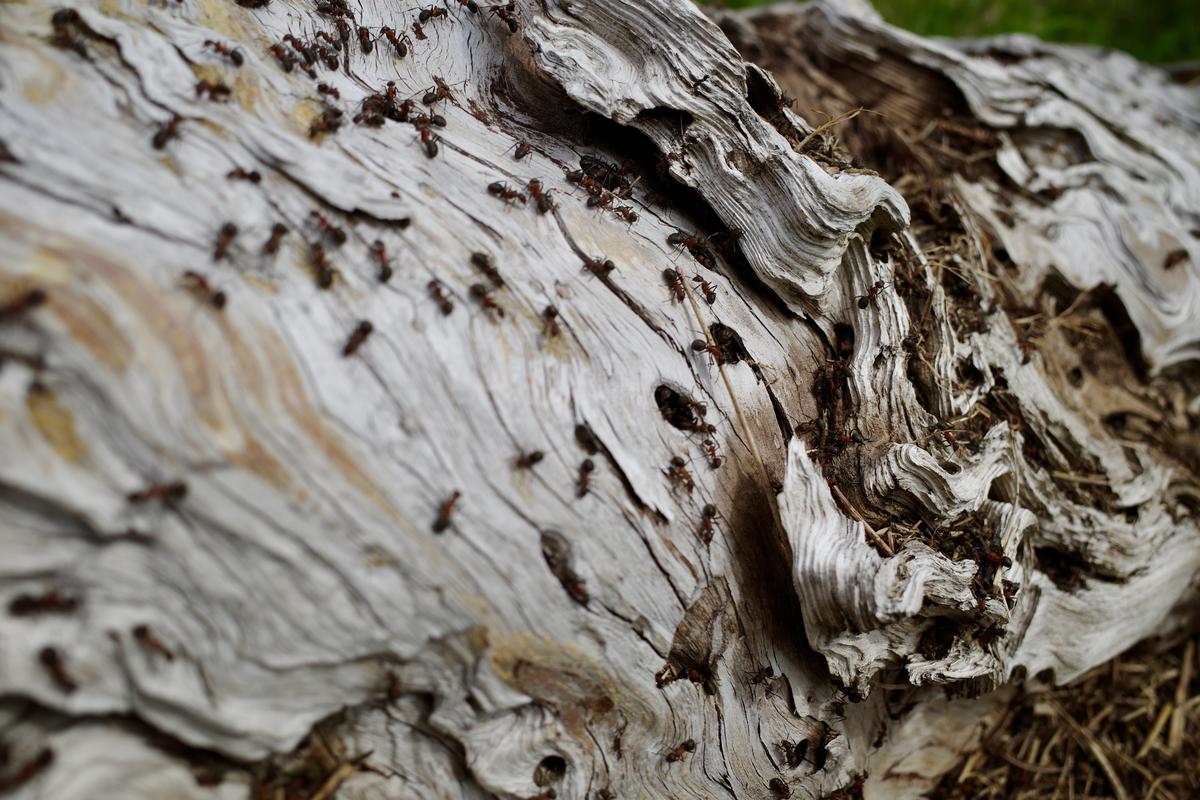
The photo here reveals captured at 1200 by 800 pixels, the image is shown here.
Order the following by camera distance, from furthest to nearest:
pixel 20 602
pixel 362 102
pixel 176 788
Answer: pixel 362 102 → pixel 176 788 → pixel 20 602

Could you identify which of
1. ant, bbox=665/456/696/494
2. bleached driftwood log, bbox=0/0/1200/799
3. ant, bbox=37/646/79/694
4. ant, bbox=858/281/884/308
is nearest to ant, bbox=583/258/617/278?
bleached driftwood log, bbox=0/0/1200/799

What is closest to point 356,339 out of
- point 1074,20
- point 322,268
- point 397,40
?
point 322,268

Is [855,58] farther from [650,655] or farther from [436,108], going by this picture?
[650,655]

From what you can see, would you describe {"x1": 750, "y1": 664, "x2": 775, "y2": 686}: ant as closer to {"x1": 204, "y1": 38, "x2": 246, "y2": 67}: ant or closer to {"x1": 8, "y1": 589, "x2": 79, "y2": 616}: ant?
{"x1": 8, "y1": 589, "x2": 79, "y2": 616}: ant

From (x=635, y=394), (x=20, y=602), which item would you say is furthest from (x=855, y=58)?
(x=20, y=602)

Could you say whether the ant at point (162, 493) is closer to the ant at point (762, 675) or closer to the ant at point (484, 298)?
the ant at point (484, 298)
